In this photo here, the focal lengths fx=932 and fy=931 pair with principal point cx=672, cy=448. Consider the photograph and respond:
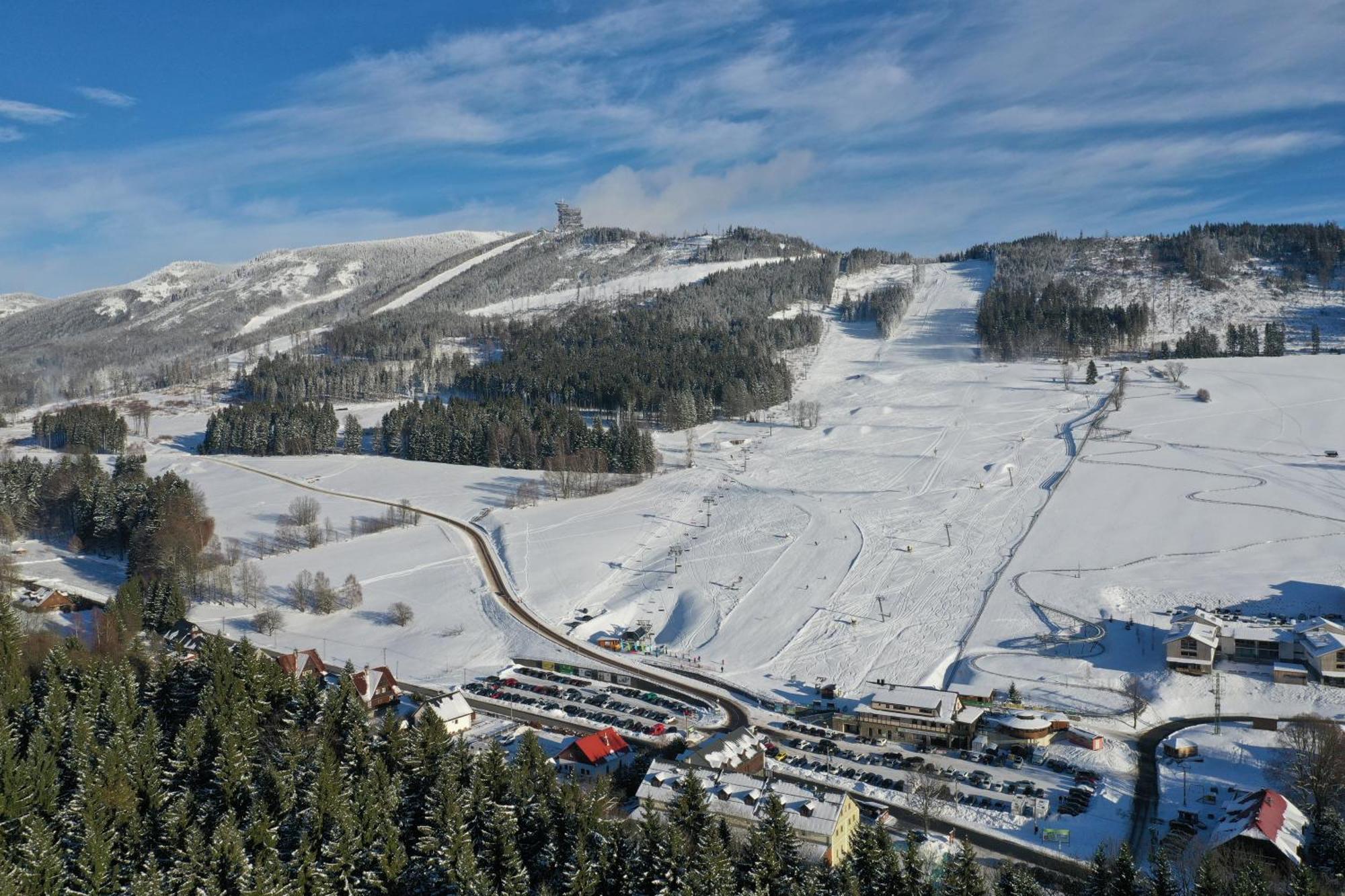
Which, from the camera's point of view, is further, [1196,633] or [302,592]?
[302,592]


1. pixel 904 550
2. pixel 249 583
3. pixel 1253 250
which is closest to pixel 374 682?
pixel 249 583

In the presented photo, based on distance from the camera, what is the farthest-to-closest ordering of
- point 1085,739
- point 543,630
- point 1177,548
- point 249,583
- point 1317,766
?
1. point 249,583
2. point 1177,548
3. point 543,630
4. point 1085,739
5. point 1317,766

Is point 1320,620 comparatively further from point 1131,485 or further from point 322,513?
point 322,513

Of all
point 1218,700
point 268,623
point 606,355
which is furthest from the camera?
point 606,355

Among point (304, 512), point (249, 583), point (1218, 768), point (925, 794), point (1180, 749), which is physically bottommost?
point (1218, 768)

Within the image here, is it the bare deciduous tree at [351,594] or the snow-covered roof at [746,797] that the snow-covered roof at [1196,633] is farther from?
the bare deciduous tree at [351,594]

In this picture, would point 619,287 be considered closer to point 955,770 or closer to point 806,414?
point 806,414

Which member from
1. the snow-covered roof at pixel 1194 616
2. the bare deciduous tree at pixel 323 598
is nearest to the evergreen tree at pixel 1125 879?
the snow-covered roof at pixel 1194 616
